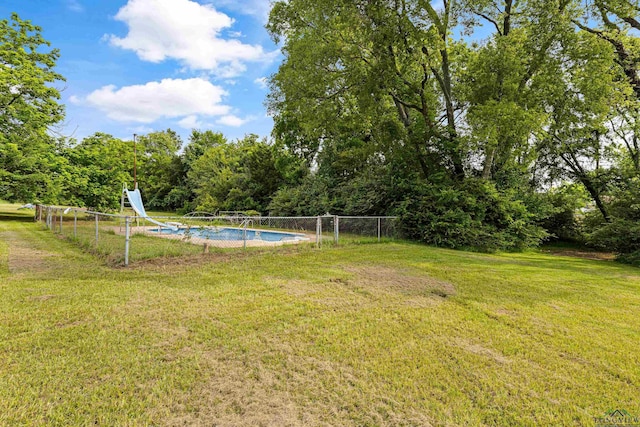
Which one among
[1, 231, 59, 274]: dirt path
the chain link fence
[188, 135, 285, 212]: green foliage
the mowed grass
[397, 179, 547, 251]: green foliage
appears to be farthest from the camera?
[188, 135, 285, 212]: green foliage

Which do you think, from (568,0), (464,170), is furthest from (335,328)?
(568,0)

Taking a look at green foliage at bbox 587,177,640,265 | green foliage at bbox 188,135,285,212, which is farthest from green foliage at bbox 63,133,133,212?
green foliage at bbox 587,177,640,265

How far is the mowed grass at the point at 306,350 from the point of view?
83.7 inches

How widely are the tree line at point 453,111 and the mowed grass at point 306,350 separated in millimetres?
6311

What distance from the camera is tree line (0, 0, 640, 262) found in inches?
416

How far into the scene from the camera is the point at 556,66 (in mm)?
10789

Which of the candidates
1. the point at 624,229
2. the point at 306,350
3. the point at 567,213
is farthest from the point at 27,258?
the point at 567,213

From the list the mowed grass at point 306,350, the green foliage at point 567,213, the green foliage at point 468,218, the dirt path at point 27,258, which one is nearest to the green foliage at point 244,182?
the green foliage at point 468,218

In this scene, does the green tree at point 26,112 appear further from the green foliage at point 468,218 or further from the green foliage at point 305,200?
the green foliage at point 468,218

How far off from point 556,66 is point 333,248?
10.0 meters

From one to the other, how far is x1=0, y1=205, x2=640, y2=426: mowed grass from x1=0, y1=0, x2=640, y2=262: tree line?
6.31m

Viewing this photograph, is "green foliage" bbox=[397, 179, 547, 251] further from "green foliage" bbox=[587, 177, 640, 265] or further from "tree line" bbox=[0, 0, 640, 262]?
"green foliage" bbox=[587, 177, 640, 265]

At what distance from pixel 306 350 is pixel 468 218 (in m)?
9.59

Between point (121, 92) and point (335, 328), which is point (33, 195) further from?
point (335, 328)
